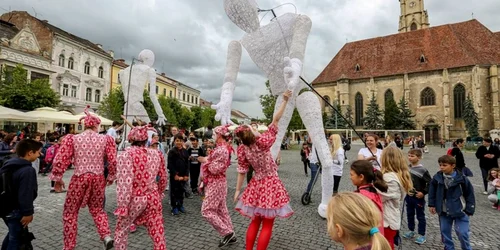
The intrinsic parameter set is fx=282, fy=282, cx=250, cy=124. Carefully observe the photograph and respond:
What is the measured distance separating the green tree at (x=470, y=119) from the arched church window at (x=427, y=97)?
3970mm

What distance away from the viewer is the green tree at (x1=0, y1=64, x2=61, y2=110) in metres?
17.0

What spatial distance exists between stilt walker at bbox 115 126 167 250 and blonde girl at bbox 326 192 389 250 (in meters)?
1.86

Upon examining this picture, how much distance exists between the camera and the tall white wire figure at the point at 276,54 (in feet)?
13.8

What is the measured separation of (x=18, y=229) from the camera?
2.61 meters

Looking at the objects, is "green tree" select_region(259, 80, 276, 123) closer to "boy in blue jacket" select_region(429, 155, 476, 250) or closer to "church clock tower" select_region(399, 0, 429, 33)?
"boy in blue jacket" select_region(429, 155, 476, 250)

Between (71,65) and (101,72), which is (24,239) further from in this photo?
(101,72)

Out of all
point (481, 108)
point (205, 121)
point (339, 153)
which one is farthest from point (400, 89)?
point (339, 153)

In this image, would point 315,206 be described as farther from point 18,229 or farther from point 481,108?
point 481,108

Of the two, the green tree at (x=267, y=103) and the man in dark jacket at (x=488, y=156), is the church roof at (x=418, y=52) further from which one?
the man in dark jacket at (x=488, y=156)

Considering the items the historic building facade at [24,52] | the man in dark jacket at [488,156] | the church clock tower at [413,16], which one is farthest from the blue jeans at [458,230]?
the church clock tower at [413,16]

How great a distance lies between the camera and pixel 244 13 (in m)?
4.27

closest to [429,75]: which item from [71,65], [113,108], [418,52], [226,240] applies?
[418,52]

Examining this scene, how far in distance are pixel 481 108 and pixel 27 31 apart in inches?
1842

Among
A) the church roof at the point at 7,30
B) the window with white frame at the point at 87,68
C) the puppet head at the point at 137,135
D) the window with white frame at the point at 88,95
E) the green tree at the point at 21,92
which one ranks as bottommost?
the puppet head at the point at 137,135
